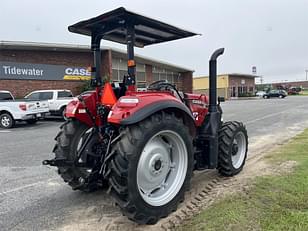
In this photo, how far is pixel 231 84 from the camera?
5284cm

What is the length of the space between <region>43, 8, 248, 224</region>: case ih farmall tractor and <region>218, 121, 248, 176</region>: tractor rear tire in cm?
2

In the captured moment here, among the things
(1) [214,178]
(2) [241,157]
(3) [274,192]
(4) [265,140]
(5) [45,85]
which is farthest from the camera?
(5) [45,85]

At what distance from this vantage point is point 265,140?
28.2ft

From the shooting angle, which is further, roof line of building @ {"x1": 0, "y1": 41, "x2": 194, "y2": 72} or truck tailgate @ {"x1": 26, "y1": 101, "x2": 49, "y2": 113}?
roof line of building @ {"x1": 0, "y1": 41, "x2": 194, "y2": 72}

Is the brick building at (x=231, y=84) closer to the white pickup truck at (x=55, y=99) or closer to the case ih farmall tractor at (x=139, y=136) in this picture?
the white pickup truck at (x=55, y=99)

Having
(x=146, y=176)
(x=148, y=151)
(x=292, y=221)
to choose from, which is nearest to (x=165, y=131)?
(x=148, y=151)

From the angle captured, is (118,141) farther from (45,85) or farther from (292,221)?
(45,85)

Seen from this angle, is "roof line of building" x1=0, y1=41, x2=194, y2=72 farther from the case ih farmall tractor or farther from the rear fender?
the rear fender

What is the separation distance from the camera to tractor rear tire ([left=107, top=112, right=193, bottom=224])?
295cm

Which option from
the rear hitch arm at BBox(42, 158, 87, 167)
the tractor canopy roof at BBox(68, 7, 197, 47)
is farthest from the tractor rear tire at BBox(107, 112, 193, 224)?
the tractor canopy roof at BBox(68, 7, 197, 47)

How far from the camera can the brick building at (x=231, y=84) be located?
166 ft

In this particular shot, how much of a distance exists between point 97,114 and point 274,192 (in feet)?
8.73

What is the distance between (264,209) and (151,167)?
1.46 meters

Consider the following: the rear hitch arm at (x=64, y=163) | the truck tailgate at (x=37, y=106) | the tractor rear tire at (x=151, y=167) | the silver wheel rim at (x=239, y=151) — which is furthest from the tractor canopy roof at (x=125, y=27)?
the truck tailgate at (x=37, y=106)
